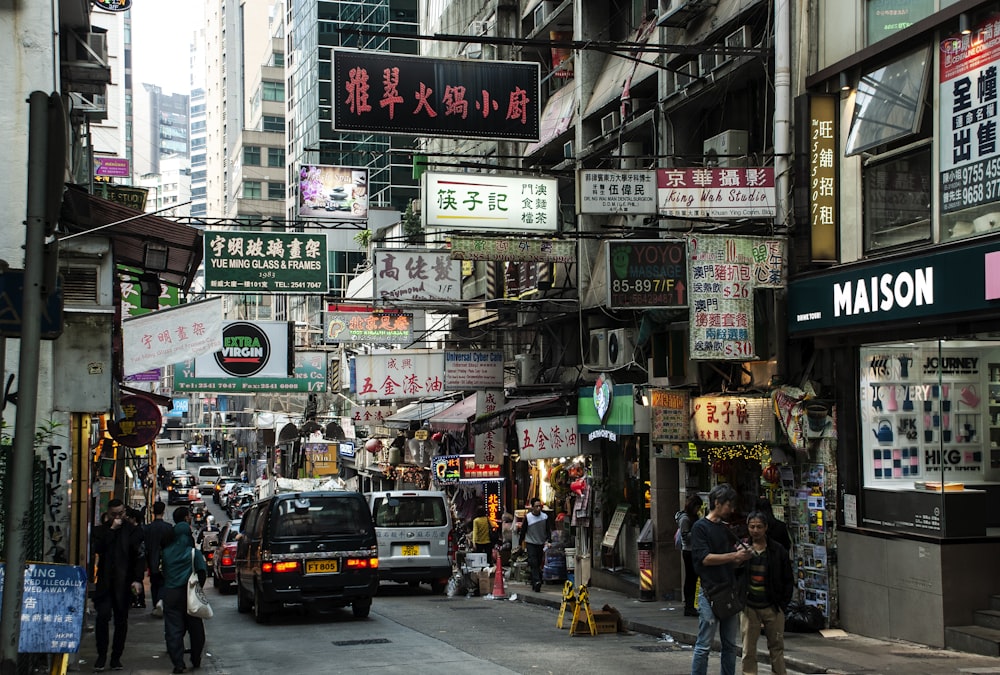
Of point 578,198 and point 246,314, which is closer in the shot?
point 578,198

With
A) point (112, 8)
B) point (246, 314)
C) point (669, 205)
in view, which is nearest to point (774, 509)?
point (669, 205)

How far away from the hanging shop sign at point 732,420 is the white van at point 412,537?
655 centimetres

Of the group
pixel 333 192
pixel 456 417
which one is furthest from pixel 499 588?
pixel 456 417

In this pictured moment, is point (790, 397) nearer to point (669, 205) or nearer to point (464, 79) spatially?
point (669, 205)

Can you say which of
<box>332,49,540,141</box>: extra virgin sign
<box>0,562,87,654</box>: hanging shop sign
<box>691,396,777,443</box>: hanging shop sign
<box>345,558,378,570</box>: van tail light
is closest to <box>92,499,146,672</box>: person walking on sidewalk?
<box>0,562,87,654</box>: hanging shop sign

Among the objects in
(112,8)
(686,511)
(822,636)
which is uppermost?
(112,8)

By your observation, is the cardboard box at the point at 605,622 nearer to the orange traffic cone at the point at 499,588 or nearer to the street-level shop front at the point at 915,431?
the street-level shop front at the point at 915,431

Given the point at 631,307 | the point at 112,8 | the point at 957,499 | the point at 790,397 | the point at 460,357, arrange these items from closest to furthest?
the point at 957,499
the point at 790,397
the point at 631,307
the point at 112,8
the point at 460,357

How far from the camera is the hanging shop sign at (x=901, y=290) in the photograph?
12898 millimetres

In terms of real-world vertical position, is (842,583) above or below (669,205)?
below

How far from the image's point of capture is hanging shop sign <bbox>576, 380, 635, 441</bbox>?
70.1 feet

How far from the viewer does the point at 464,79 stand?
53.6 feet

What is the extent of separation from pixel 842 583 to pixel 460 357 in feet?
46.6

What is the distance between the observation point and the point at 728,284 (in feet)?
54.5
